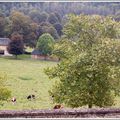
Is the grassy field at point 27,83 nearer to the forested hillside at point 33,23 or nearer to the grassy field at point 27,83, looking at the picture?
the grassy field at point 27,83

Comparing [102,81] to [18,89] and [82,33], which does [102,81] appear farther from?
[18,89]

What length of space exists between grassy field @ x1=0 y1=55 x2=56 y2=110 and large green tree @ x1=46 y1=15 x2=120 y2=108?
171 centimetres

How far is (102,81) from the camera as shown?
4.25 meters

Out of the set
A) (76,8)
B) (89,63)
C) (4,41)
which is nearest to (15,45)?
(4,41)

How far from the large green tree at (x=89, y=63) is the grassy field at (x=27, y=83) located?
5.60 ft

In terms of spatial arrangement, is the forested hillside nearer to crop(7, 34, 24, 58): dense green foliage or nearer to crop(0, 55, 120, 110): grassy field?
crop(7, 34, 24, 58): dense green foliage

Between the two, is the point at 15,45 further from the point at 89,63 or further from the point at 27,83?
the point at 89,63

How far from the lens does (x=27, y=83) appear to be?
941cm

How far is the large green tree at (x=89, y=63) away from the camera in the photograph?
13.9 feet

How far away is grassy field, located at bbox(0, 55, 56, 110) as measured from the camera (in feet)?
21.8

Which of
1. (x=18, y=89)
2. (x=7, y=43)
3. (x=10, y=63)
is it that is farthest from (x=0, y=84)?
(x=7, y=43)

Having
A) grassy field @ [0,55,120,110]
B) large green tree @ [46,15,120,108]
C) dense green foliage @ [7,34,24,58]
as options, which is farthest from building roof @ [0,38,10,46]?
large green tree @ [46,15,120,108]

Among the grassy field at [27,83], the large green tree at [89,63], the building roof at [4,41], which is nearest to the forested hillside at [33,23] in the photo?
the building roof at [4,41]

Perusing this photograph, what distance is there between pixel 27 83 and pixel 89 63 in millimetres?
5323
